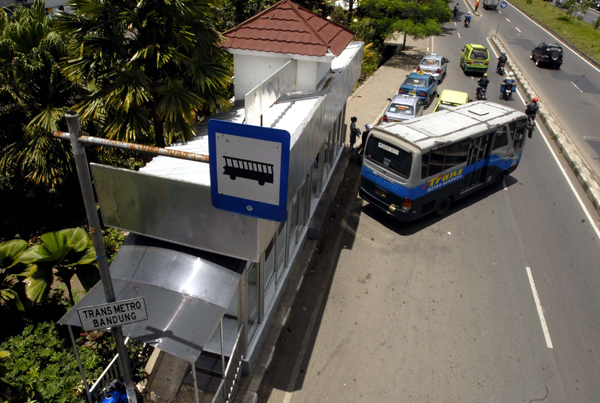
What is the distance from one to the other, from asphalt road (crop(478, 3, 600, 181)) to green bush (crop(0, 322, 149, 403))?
17010mm

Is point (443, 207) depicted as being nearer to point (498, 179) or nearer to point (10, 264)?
point (498, 179)

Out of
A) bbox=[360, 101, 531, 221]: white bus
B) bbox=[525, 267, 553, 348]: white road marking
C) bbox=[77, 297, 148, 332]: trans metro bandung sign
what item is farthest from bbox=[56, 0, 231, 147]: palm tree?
bbox=[525, 267, 553, 348]: white road marking

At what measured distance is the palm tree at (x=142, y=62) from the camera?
787 centimetres

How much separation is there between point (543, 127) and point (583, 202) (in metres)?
7.22

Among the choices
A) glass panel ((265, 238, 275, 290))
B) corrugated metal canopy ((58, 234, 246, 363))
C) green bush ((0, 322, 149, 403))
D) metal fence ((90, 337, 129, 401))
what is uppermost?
corrugated metal canopy ((58, 234, 246, 363))

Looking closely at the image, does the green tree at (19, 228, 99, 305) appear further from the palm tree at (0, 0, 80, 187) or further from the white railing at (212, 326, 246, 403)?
the white railing at (212, 326, 246, 403)

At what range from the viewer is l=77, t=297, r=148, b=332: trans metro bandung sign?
4539 mm

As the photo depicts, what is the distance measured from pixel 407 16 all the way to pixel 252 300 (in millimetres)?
29269

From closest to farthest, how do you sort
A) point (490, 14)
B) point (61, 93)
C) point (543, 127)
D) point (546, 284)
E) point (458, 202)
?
point (61, 93), point (546, 284), point (458, 202), point (543, 127), point (490, 14)

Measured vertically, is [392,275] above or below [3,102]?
below

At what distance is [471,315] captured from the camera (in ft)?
30.8

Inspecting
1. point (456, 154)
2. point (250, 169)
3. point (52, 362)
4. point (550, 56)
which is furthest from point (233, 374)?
point (550, 56)

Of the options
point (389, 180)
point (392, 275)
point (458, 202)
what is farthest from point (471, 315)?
point (458, 202)

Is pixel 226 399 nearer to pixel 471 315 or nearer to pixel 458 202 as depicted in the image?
pixel 471 315
